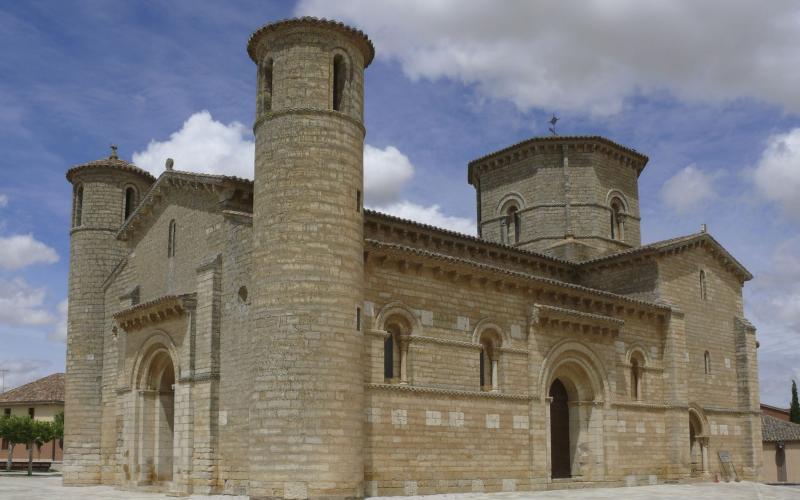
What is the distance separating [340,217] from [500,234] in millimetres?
16039

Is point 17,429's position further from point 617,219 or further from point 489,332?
point 617,219

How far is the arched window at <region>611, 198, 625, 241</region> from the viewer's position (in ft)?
112

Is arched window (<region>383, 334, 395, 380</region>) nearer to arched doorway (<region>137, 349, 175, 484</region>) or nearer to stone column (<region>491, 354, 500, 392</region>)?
stone column (<region>491, 354, 500, 392</region>)

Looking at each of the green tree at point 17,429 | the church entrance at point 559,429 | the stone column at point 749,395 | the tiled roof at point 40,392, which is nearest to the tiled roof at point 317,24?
the church entrance at point 559,429

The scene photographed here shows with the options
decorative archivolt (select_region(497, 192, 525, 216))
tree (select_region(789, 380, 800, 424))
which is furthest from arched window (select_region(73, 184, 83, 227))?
tree (select_region(789, 380, 800, 424))

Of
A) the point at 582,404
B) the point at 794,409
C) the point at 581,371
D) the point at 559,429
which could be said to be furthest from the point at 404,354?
the point at 794,409

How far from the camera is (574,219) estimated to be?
108 ft

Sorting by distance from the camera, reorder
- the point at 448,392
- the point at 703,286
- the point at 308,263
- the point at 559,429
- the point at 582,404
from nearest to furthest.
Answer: the point at 308,263, the point at 448,392, the point at 582,404, the point at 559,429, the point at 703,286

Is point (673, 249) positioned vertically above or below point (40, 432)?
above

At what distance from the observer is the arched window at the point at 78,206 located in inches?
1204

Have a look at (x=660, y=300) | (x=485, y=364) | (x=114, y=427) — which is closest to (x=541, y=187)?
(x=660, y=300)

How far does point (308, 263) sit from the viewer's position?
1916 centimetres

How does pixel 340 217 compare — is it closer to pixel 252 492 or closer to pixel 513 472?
pixel 252 492

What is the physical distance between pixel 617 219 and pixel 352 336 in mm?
18293
